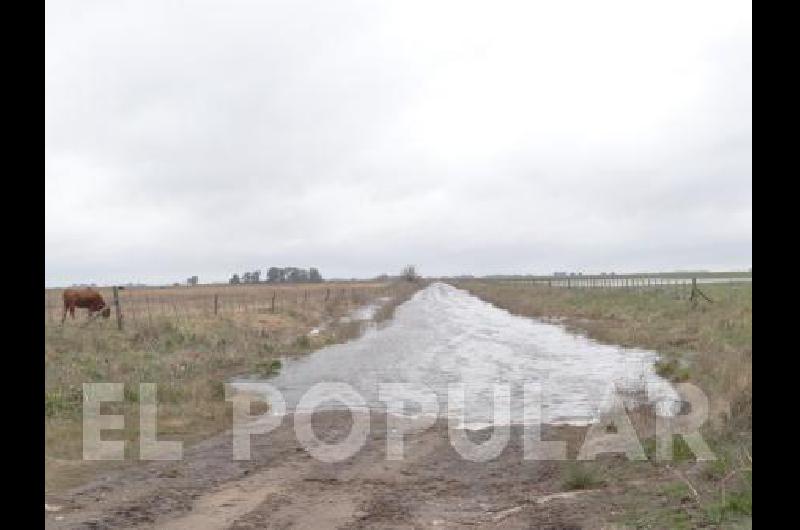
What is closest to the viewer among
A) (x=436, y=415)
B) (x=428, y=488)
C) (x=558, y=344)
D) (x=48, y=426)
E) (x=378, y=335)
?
(x=428, y=488)

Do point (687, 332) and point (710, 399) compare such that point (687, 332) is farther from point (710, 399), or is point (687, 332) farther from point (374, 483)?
point (374, 483)

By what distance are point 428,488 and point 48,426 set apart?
21.4 feet

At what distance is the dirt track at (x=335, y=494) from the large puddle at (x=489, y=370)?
3096mm

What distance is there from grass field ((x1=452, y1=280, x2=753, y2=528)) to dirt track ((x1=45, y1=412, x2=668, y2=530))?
0.56m

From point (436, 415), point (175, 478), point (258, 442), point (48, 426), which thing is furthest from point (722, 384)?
point (48, 426)

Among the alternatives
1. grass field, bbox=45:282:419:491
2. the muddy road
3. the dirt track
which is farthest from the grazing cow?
the dirt track

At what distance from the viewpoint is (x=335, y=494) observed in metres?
7.83

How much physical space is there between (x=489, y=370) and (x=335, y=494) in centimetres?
1159

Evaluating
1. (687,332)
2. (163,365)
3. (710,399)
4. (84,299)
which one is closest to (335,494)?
(710,399)

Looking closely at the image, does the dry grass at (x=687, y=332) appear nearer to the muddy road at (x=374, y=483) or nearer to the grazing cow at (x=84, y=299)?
the muddy road at (x=374, y=483)

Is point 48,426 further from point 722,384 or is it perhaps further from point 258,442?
point 722,384
